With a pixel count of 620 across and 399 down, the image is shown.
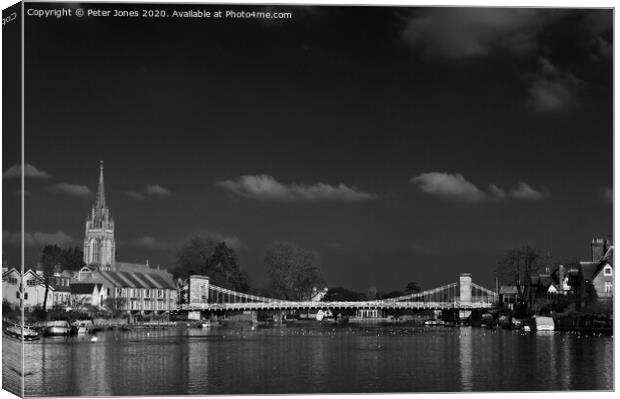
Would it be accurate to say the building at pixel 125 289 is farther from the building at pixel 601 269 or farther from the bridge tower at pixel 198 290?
the building at pixel 601 269

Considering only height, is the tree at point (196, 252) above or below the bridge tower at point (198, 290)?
above

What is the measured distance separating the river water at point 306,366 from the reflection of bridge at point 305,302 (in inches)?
103

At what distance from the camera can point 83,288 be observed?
55.0 m

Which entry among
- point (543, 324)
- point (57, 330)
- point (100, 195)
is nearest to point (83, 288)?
point (57, 330)

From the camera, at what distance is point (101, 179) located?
19.6 meters

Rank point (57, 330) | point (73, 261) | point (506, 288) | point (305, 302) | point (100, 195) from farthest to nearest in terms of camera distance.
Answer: point (73, 261), point (57, 330), point (305, 302), point (506, 288), point (100, 195)

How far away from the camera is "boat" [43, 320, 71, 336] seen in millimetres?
37312

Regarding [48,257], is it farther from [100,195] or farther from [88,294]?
[88,294]

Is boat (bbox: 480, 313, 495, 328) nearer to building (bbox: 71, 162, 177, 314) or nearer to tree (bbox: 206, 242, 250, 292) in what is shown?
tree (bbox: 206, 242, 250, 292)

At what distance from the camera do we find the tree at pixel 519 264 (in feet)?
73.7

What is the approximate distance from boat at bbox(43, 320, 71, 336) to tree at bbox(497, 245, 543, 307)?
16.0m

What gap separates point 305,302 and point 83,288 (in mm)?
20482

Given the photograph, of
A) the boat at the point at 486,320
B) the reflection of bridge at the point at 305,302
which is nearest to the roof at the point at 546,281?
the reflection of bridge at the point at 305,302

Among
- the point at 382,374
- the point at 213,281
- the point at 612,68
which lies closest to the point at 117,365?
the point at 382,374
